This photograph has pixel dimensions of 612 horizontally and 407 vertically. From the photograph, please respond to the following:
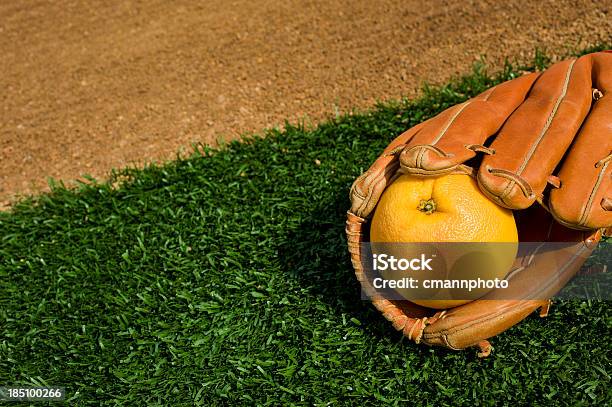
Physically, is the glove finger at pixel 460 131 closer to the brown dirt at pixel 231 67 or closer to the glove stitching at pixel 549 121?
the glove stitching at pixel 549 121

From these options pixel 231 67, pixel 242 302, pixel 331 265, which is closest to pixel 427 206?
pixel 331 265

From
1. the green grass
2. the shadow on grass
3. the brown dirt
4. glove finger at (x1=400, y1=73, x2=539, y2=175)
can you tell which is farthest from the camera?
the brown dirt

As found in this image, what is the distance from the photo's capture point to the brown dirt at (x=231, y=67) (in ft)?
14.0

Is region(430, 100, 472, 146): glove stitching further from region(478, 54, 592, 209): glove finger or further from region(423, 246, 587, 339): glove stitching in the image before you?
region(423, 246, 587, 339): glove stitching

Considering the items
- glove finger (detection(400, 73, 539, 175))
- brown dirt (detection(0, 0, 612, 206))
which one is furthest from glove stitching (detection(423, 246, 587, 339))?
brown dirt (detection(0, 0, 612, 206))

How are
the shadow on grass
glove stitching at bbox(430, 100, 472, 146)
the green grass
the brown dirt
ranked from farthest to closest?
1. the brown dirt
2. the shadow on grass
3. the green grass
4. glove stitching at bbox(430, 100, 472, 146)

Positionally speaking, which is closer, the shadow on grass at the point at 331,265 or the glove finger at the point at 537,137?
the glove finger at the point at 537,137

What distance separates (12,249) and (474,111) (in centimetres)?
297

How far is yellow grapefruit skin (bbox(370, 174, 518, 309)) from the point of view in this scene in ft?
7.84

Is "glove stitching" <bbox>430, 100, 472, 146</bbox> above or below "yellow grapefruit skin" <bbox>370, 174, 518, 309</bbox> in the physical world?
above

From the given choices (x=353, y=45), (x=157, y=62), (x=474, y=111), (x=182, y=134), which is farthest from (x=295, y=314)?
(x=157, y=62)

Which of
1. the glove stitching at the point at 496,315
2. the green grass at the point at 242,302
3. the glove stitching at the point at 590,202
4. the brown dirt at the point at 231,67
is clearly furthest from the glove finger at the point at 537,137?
the brown dirt at the point at 231,67

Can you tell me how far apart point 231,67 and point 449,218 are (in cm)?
A: 286

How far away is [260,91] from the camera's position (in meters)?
4.49
